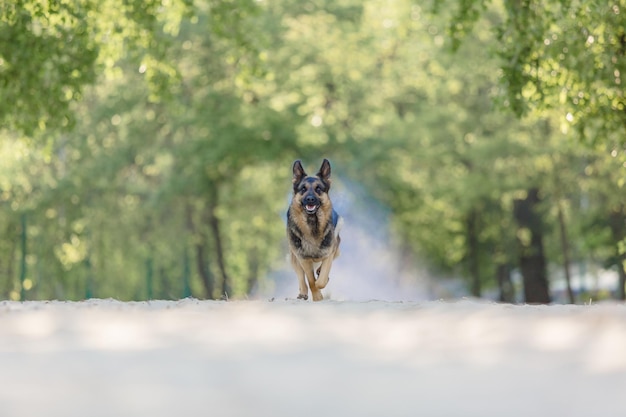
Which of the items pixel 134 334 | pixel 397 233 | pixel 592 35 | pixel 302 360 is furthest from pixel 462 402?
pixel 397 233

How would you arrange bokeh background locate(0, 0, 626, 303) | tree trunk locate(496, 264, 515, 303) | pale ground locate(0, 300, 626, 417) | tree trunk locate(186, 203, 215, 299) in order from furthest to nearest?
tree trunk locate(496, 264, 515, 303) → tree trunk locate(186, 203, 215, 299) → bokeh background locate(0, 0, 626, 303) → pale ground locate(0, 300, 626, 417)

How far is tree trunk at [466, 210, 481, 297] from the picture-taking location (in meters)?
41.0

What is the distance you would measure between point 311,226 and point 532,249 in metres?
23.3

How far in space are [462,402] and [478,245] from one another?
37331 mm

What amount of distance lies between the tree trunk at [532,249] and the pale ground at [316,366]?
89.6ft

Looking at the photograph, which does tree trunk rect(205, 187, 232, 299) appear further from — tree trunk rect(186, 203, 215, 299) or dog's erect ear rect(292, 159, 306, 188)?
dog's erect ear rect(292, 159, 306, 188)

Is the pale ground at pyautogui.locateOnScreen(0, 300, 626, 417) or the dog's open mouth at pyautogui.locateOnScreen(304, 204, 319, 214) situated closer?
the pale ground at pyautogui.locateOnScreen(0, 300, 626, 417)

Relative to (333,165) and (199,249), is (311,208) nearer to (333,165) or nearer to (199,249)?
(333,165)

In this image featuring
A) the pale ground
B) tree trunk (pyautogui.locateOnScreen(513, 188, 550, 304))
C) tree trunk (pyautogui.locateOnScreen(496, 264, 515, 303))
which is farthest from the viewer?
tree trunk (pyautogui.locateOnScreen(496, 264, 515, 303))

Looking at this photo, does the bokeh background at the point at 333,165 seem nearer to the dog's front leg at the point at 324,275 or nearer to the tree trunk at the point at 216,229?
the tree trunk at the point at 216,229

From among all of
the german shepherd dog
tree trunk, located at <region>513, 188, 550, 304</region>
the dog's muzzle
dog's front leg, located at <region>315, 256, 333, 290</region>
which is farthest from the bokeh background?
dog's front leg, located at <region>315, 256, 333, 290</region>

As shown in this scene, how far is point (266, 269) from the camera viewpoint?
173 ft

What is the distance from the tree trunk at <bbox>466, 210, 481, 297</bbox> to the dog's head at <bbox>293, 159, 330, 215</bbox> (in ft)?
91.6

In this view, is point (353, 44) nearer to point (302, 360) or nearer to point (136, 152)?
point (136, 152)
